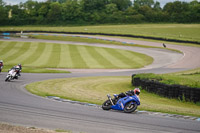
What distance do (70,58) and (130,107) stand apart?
32.2m

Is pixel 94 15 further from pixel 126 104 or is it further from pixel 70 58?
pixel 126 104

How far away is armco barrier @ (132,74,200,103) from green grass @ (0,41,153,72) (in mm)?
16881

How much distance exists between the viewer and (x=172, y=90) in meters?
17.1

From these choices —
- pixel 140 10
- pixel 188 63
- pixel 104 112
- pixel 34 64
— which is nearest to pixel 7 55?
pixel 34 64

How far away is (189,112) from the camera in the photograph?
12.8 metres

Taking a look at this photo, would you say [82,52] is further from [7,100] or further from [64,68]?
[7,100]

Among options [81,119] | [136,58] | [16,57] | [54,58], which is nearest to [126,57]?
[136,58]

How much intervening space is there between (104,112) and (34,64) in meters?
27.3

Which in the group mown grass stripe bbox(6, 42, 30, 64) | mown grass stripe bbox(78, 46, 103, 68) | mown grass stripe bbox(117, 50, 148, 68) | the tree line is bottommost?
mown grass stripe bbox(117, 50, 148, 68)

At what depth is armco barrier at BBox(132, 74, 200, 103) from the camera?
52.2 feet

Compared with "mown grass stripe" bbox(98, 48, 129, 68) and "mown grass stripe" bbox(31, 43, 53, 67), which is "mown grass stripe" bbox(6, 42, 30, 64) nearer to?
"mown grass stripe" bbox(31, 43, 53, 67)

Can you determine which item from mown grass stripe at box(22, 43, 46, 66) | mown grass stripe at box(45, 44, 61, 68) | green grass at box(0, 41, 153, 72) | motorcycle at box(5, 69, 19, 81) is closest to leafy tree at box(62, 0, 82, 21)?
mown grass stripe at box(22, 43, 46, 66)

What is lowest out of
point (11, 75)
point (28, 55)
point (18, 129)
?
point (28, 55)

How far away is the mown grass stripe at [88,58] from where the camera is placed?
125ft
